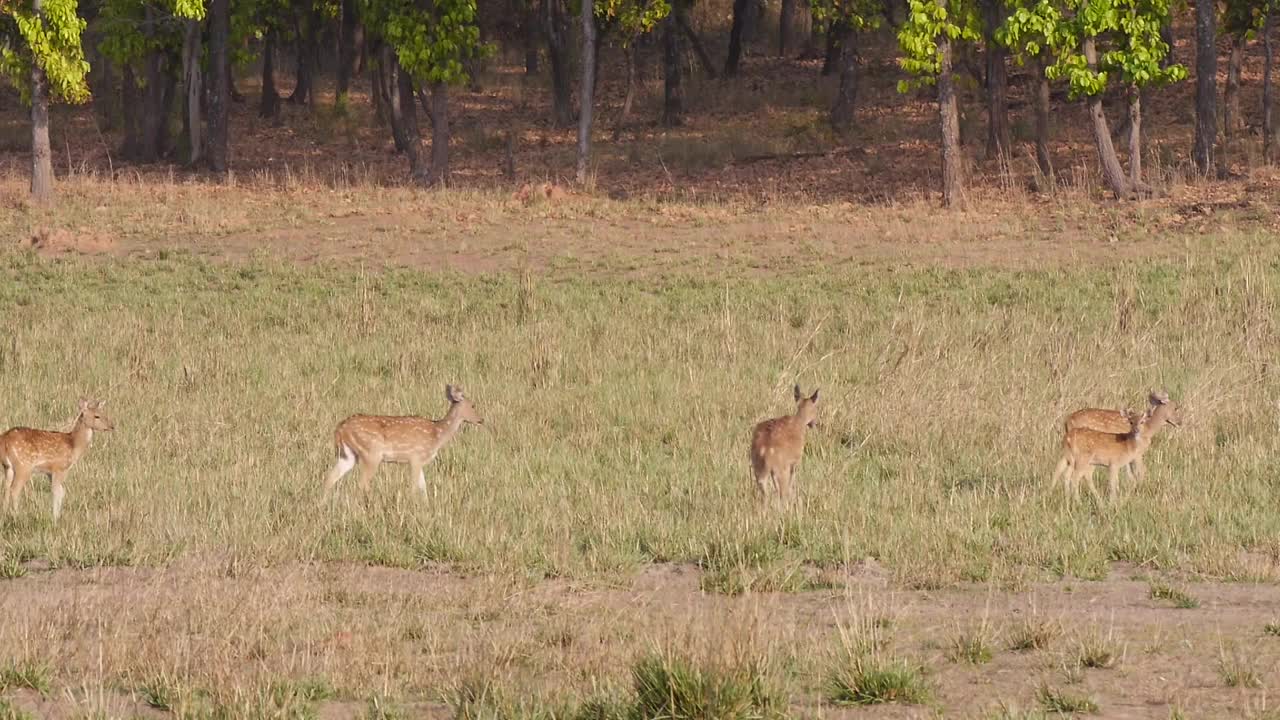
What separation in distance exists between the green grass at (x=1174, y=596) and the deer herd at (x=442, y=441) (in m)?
2.29

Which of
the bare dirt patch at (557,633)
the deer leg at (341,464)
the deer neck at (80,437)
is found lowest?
the bare dirt patch at (557,633)

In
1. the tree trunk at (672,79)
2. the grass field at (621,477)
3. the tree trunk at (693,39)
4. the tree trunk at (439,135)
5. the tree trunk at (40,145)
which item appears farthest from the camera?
the tree trunk at (693,39)

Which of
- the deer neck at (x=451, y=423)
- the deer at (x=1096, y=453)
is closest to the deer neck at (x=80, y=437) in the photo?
the deer neck at (x=451, y=423)

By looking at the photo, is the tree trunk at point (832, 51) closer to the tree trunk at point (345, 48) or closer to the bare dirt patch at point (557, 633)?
the tree trunk at point (345, 48)

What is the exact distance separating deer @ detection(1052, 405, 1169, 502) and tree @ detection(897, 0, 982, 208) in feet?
63.2

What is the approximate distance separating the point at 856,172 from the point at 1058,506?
26.0 meters

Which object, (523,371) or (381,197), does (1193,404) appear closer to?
(523,371)

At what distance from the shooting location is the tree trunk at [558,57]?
148ft

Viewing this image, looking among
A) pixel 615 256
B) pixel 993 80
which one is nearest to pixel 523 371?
pixel 615 256

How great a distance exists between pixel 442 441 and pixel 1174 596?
5514 millimetres

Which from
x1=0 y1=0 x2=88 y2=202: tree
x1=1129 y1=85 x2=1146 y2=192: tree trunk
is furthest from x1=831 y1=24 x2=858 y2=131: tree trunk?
x1=0 y1=0 x2=88 y2=202: tree

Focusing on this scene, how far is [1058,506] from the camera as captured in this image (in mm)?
11812

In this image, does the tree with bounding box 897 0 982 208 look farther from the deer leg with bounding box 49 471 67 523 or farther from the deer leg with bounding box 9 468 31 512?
the deer leg with bounding box 9 468 31 512

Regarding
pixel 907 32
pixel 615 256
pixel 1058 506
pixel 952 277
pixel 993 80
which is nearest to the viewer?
pixel 1058 506
